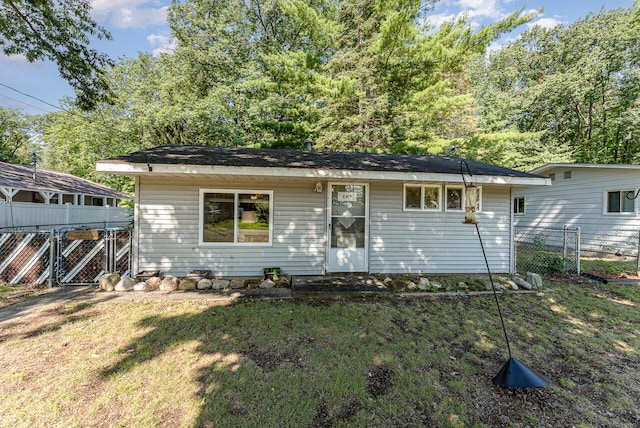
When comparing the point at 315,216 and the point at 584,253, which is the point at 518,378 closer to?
the point at 315,216

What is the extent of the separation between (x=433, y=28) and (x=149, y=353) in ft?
45.9

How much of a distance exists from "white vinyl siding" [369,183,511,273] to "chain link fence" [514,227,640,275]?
1.08m

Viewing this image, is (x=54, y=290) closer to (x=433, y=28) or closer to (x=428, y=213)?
(x=428, y=213)

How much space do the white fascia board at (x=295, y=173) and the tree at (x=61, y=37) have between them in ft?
14.6

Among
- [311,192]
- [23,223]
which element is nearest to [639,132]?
[311,192]

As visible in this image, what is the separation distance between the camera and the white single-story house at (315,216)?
5648mm

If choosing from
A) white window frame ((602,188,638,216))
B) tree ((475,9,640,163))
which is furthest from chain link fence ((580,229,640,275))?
tree ((475,9,640,163))

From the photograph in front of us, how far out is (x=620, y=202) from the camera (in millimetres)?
9570

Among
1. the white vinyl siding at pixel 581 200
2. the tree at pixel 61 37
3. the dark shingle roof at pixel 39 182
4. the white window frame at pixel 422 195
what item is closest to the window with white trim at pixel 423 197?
the white window frame at pixel 422 195

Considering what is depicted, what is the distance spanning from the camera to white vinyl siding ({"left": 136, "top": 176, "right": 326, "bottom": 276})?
5713mm

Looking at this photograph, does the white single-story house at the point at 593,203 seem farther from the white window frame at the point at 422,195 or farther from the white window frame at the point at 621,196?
the white window frame at the point at 422,195

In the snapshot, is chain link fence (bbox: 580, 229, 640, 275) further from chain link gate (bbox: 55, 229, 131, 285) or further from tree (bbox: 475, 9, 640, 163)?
chain link gate (bbox: 55, 229, 131, 285)

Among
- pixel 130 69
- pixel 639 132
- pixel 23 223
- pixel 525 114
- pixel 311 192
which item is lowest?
pixel 23 223

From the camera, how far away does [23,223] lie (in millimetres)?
10469
